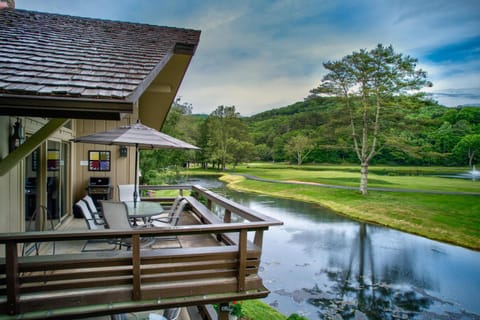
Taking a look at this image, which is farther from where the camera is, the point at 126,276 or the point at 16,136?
the point at 16,136

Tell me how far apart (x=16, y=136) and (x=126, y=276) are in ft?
8.28

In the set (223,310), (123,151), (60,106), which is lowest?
(223,310)

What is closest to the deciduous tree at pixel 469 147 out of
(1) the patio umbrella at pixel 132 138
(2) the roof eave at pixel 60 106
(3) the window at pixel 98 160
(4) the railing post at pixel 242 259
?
(3) the window at pixel 98 160

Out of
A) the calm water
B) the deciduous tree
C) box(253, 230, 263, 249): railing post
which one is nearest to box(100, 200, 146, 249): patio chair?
box(253, 230, 263, 249): railing post

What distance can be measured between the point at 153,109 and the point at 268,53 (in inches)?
1265

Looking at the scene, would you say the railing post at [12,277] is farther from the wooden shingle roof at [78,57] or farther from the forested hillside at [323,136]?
the forested hillside at [323,136]

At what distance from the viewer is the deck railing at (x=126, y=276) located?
2.38 metres

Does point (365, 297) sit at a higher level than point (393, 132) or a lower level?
lower

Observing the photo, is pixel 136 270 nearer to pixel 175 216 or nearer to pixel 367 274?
pixel 175 216

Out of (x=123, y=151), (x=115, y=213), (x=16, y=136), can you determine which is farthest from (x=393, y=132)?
(x=16, y=136)

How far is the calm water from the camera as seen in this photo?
24.0 feet

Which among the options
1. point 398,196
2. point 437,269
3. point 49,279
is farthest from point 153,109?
point 398,196

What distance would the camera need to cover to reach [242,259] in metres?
2.89

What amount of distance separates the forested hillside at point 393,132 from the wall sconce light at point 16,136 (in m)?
21.9
